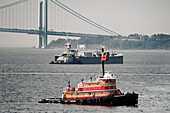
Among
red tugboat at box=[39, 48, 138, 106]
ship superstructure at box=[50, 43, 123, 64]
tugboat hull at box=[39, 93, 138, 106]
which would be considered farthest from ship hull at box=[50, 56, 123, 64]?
tugboat hull at box=[39, 93, 138, 106]

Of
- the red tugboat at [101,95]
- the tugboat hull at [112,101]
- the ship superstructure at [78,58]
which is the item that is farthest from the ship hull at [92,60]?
the tugboat hull at [112,101]

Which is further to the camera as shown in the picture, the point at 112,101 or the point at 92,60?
the point at 92,60

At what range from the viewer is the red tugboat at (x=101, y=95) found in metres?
58.8

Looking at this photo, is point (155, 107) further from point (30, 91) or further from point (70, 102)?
point (30, 91)

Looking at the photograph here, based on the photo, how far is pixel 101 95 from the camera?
59312 millimetres

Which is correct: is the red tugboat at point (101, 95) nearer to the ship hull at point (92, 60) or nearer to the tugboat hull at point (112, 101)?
the tugboat hull at point (112, 101)

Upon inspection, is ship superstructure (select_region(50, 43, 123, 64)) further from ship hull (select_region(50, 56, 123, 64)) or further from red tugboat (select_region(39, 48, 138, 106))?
red tugboat (select_region(39, 48, 138, 106))

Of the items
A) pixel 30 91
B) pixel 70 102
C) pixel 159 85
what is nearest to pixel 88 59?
pixel 159 85

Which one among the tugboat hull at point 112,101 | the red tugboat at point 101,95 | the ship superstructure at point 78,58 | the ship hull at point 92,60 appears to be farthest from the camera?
→ the ship hull at point 92,60

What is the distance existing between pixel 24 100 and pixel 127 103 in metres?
15.0

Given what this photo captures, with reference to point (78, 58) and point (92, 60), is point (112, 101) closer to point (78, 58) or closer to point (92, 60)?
point (78, 58)

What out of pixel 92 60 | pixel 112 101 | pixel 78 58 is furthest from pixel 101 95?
pixel 92 60

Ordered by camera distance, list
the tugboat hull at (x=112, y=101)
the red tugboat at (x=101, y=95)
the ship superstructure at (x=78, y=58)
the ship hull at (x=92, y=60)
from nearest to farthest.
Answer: the tugboat hull at (x=112, y=101)
the red tugboat at (x=101, y=95)
the ship superstructure at (x=78, y=58)
the ship hull at (x=92, y=60)

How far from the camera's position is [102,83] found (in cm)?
5944
